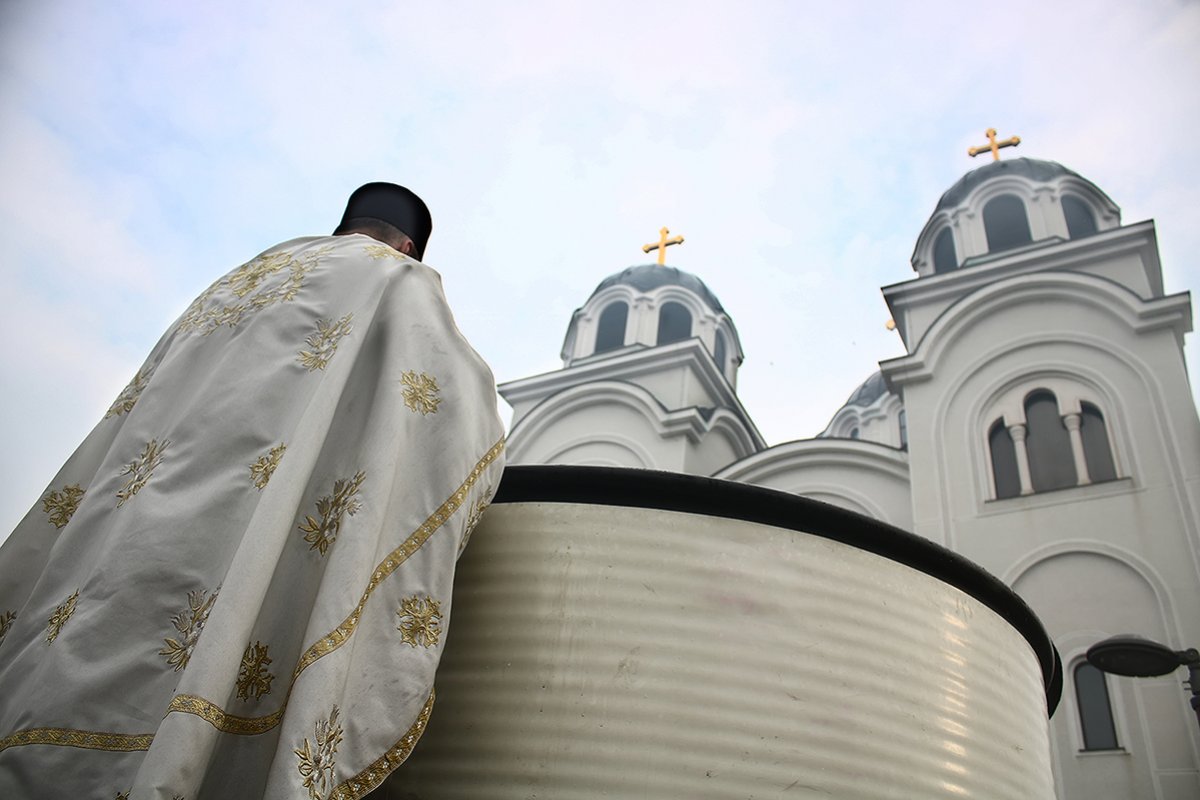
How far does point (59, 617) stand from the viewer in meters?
1.20

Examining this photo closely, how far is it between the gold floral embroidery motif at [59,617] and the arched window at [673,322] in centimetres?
1311

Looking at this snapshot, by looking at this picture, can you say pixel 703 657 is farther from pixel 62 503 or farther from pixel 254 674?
pixel 62 503

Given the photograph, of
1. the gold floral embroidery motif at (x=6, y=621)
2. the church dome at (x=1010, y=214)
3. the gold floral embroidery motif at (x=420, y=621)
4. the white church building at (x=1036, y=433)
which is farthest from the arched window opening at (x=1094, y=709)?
the gold floral embroidery motif at (x=6, y=621)

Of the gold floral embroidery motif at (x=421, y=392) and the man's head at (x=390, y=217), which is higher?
the man's head at (x=390, y=217)

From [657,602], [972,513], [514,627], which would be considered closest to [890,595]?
[657,602]

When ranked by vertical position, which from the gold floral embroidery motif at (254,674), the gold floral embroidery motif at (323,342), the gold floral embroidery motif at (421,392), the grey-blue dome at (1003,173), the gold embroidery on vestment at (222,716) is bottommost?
the gold embroidery on vestment at (222,716)

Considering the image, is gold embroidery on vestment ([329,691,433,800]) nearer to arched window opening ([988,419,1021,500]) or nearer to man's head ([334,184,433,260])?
man's head ([334,184,433,260])

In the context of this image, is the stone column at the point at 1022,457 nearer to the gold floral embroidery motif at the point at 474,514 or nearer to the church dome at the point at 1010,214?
the church dome at the point at 1010,214

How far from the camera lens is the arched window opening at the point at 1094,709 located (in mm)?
7066

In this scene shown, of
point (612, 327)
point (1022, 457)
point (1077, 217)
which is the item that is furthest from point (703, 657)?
point (612, 327)

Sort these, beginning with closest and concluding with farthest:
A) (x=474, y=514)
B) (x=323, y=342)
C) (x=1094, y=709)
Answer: (x=474, y=514), (x=323, y=342), (x=1094, y=709)

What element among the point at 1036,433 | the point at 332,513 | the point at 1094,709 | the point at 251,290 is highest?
the point at 1036,433

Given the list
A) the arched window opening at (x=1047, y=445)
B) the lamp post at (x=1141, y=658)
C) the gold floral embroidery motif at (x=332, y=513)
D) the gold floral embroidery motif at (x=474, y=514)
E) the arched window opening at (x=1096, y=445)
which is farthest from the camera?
the arched window opening at (x=1047, y=445)

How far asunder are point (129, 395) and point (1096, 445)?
29.3 ft
